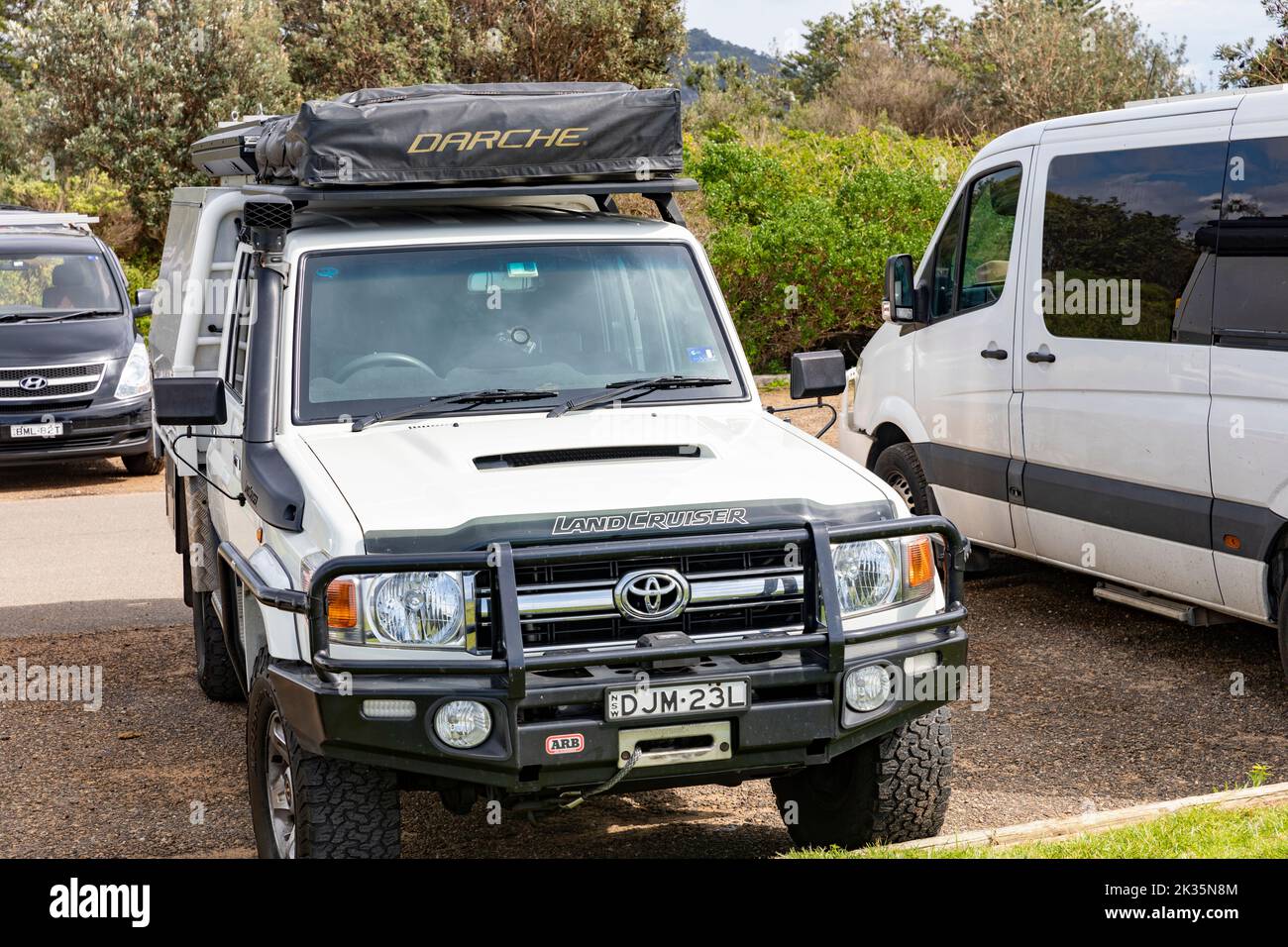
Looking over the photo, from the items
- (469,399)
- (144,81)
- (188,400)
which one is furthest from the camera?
(144,81)

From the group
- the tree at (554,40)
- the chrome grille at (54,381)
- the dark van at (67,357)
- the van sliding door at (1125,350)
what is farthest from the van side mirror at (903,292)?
the tree at (554,40)

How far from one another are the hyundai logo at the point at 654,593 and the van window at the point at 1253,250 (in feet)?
10.5

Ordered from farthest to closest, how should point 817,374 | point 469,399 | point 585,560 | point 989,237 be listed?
point 989,237 < point 817,374 < point 469,399 < point 585,560

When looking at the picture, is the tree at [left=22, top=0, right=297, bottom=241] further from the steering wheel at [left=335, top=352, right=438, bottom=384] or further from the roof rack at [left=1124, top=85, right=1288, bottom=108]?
the steering wheel at [left=335, top=352, right=438, bottom=384]

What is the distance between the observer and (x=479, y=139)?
5.71m

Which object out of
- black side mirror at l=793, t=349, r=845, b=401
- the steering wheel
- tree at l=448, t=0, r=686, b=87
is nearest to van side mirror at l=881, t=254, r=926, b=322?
black side mirror at l=793, t=349, r=845, b=401

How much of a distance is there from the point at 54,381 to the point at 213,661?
24.7 feet

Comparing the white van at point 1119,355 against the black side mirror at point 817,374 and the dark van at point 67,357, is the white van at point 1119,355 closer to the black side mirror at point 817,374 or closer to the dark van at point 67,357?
the black side mirror at point 817,374

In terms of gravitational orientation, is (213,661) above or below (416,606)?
below

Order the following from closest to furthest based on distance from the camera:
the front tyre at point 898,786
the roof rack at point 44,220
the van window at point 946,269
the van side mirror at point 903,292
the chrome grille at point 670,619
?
the chrome grille at point 670,619 < the front tyre at point 898,786 < the van window at point 946,269 < the van side mirror at point 903,292 < the roof rack at point 44,220

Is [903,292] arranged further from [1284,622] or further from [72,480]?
[72,480]

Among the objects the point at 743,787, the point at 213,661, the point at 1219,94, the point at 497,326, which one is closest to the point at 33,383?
the point at 213,661

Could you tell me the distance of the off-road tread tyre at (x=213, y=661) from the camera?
23.3 feet

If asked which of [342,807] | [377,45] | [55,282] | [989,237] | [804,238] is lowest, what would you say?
[342,807]
